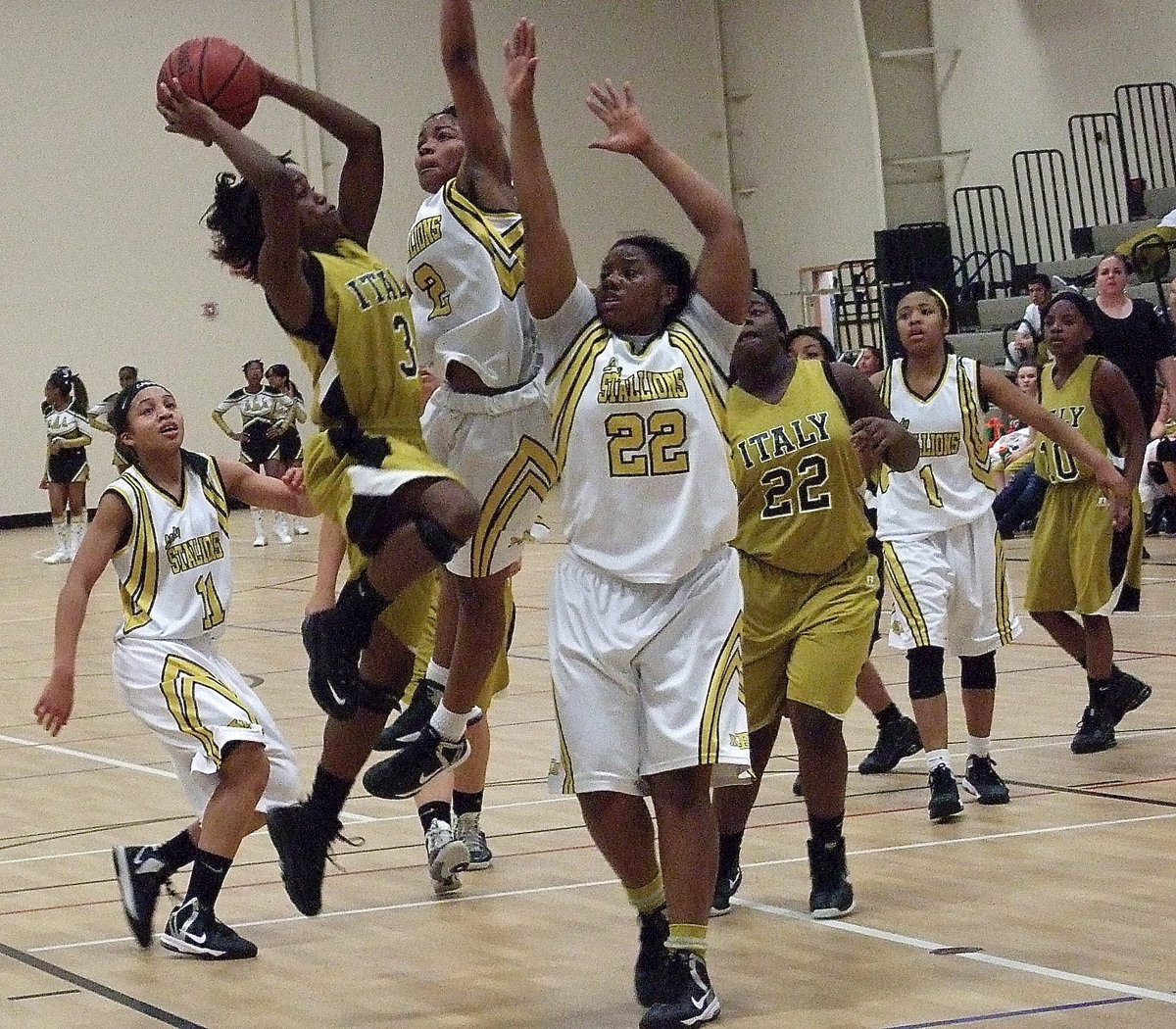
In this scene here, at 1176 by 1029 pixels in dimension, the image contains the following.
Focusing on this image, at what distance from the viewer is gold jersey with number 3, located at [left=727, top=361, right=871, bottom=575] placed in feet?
17.5

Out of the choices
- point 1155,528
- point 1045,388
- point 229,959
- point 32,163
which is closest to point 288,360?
point 32,163

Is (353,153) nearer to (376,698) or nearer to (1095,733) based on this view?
(376,698)

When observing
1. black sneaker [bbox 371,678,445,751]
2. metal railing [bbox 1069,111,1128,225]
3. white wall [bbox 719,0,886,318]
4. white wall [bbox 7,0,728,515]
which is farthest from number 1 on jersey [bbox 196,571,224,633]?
white wall [bbox 719,0,886,318]

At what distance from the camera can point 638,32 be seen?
26109 millimetres

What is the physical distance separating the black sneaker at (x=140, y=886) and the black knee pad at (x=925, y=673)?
2.58m

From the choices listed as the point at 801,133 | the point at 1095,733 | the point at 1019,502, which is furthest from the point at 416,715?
the point at 801,133

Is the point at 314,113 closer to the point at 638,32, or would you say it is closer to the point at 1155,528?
the point at 1155,528

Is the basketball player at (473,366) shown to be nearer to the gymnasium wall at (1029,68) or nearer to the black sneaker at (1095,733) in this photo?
the black sneaker at (1095,733)

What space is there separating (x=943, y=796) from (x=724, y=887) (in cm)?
129

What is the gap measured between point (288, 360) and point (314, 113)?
795 inches

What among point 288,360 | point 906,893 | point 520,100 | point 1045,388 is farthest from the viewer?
point 288,360

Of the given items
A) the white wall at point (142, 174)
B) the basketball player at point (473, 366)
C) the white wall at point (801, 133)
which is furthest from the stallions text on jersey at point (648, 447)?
the white wall at point (142, 174)

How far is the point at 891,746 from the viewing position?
7.43m

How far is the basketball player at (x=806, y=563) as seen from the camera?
207 inches
